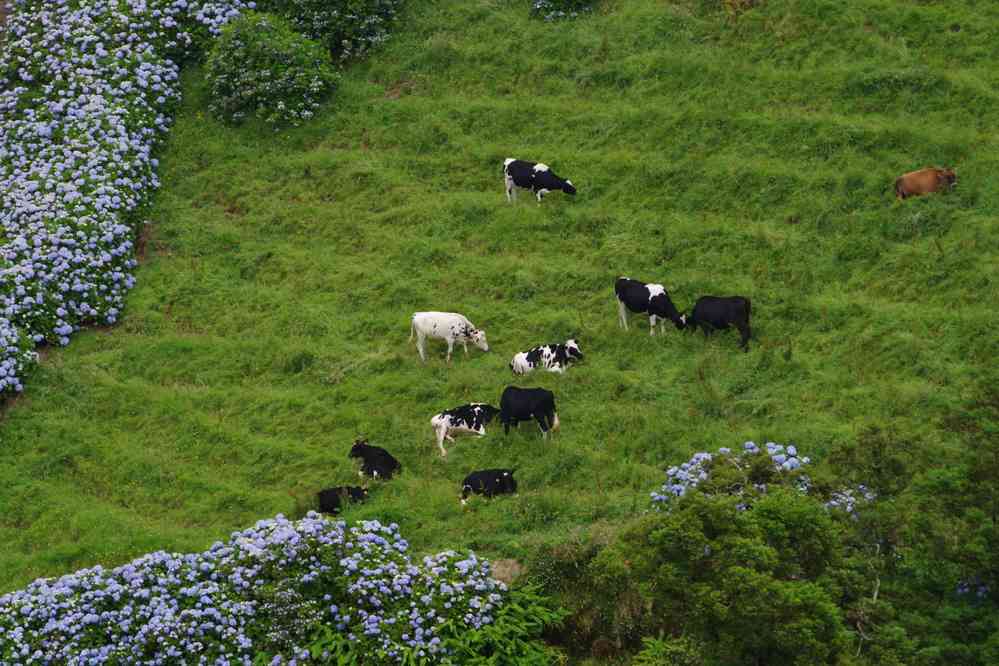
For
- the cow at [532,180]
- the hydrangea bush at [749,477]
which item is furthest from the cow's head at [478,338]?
the hydrangea bush at [749,477]

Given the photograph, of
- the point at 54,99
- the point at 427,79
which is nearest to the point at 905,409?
the point at 427,79

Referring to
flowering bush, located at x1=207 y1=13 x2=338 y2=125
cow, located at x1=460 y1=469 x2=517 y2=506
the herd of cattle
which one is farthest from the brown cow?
flowering bush, located at x1=207 y1=13 x2=338 y2=125

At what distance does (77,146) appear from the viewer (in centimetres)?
3812

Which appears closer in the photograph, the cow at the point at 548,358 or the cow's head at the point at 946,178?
the cow at the point at 548,358

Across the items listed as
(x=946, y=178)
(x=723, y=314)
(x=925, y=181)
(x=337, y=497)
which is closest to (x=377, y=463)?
(x=337, y=497)

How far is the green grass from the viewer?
1118 inches

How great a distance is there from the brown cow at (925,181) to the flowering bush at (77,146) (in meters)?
16.8

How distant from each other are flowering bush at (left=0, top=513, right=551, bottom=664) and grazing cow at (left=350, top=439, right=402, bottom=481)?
2365mm

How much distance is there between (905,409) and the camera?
28.1 meters

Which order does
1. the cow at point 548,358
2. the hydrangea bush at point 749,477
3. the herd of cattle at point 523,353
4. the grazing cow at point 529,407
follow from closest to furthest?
the hydrangea bush at point 749,477
the herd of cattle at point 523,353
the grazing cow at point 529,407
the cow at point 548,358

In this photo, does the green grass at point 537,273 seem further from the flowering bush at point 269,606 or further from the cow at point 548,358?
the flowering bush at point 269,606

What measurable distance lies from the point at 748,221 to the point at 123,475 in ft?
46.1

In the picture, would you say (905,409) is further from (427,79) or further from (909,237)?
(427,79)

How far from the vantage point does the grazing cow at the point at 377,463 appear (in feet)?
92.9
